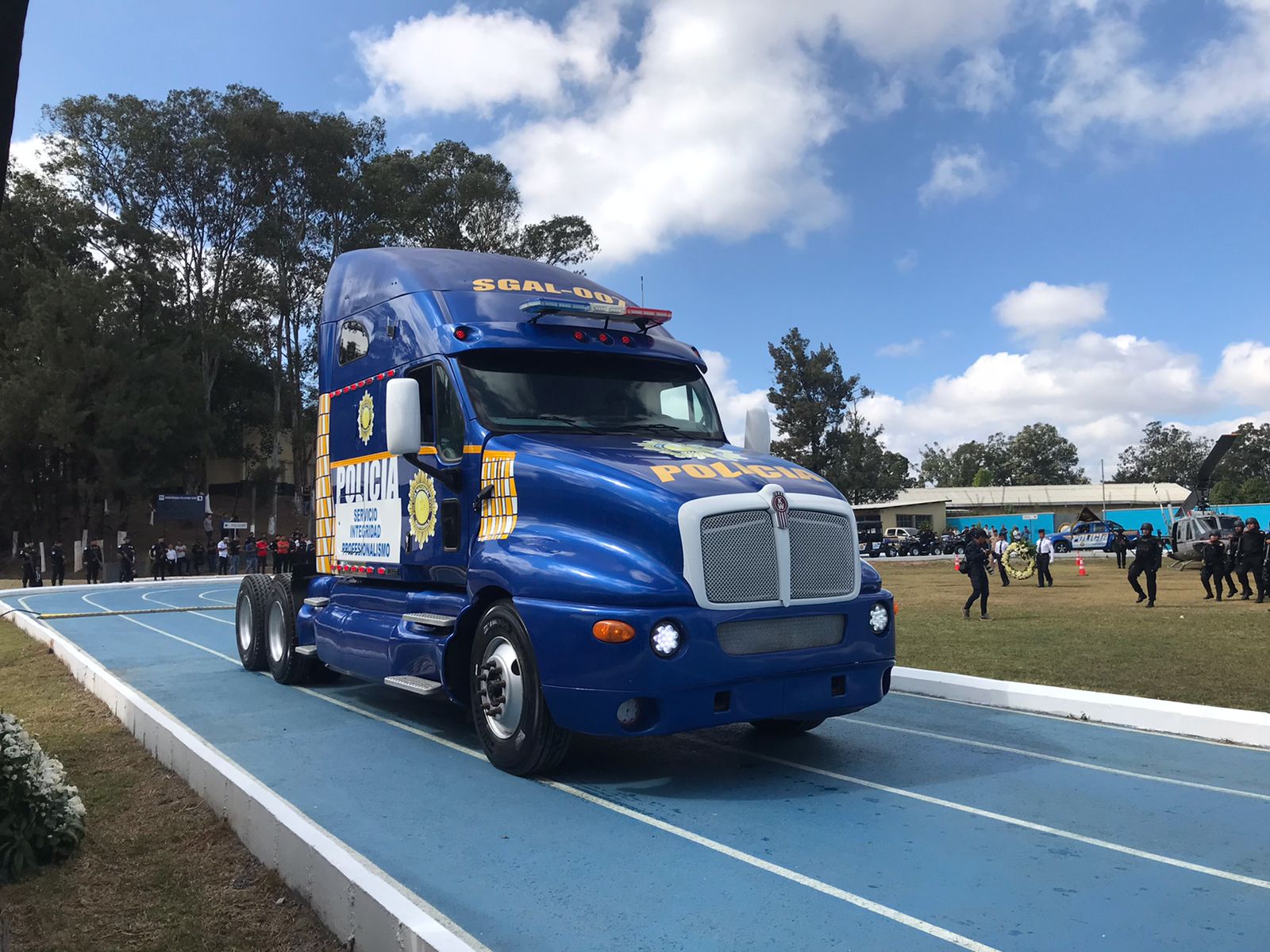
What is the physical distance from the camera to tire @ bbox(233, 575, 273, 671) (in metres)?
11.6

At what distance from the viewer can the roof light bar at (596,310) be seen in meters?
7.78

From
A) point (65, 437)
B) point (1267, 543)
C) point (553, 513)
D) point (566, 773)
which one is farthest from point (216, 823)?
point (65, 437)

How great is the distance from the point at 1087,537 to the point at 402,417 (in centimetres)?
5150

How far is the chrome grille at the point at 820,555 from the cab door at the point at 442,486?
7.83ft

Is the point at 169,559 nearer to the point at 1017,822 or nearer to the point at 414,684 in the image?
the point at 414,684

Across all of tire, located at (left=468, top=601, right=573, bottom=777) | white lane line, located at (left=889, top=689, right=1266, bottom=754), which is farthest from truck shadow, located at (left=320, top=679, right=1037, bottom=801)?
white lane line, located at (left=889, top=689, right=1266, bottom=754)

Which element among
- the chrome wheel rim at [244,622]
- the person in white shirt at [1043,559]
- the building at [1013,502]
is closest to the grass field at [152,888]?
the chrome wheel rim at [244,622]

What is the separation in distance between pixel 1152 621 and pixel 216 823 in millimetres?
15401

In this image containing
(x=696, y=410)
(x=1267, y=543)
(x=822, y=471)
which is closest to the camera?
(x=696, y=410)

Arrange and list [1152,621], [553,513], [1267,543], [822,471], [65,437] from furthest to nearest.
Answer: [822,471], [65,437], [1267,543], [1152,621], [553,513]

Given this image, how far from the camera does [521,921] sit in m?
4.32

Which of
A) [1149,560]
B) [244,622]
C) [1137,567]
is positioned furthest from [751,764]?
[1137,567]

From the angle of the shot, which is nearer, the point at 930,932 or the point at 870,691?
the point at 930,932

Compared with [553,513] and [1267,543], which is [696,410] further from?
[1267,543]
